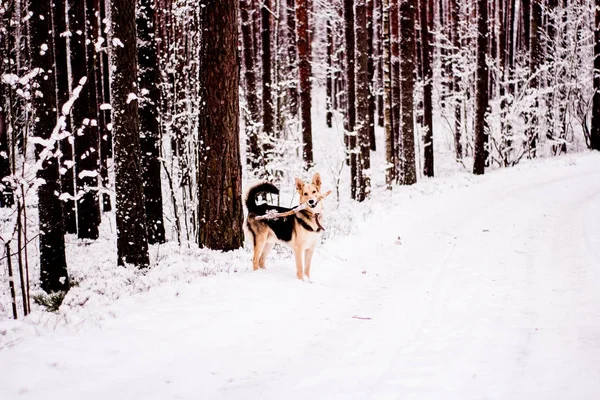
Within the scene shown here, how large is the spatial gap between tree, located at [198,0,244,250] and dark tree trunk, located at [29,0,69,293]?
251 cm

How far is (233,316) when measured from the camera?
5.11 meters

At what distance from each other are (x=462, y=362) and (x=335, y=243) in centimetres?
570

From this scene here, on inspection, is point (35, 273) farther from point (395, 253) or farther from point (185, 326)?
point (395, 253)

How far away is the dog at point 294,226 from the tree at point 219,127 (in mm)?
1063

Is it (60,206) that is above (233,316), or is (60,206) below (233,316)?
above

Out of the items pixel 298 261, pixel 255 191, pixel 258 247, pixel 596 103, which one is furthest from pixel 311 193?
pixel 596 103

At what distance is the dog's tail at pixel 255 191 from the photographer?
23.5 feet

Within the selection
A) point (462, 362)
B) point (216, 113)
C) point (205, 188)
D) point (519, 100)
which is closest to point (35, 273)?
point (205, 188)

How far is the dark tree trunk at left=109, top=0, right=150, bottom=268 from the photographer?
26.2ft

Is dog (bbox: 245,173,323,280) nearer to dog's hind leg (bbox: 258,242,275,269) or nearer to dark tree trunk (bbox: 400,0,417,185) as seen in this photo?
dog's hind leg (bbox: 258,242,275,269)

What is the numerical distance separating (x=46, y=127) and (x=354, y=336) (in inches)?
243

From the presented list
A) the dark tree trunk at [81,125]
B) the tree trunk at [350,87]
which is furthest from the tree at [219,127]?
the tree trunk at [350,87]

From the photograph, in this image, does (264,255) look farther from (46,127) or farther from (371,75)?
(371,75)

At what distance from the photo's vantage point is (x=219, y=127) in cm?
809
